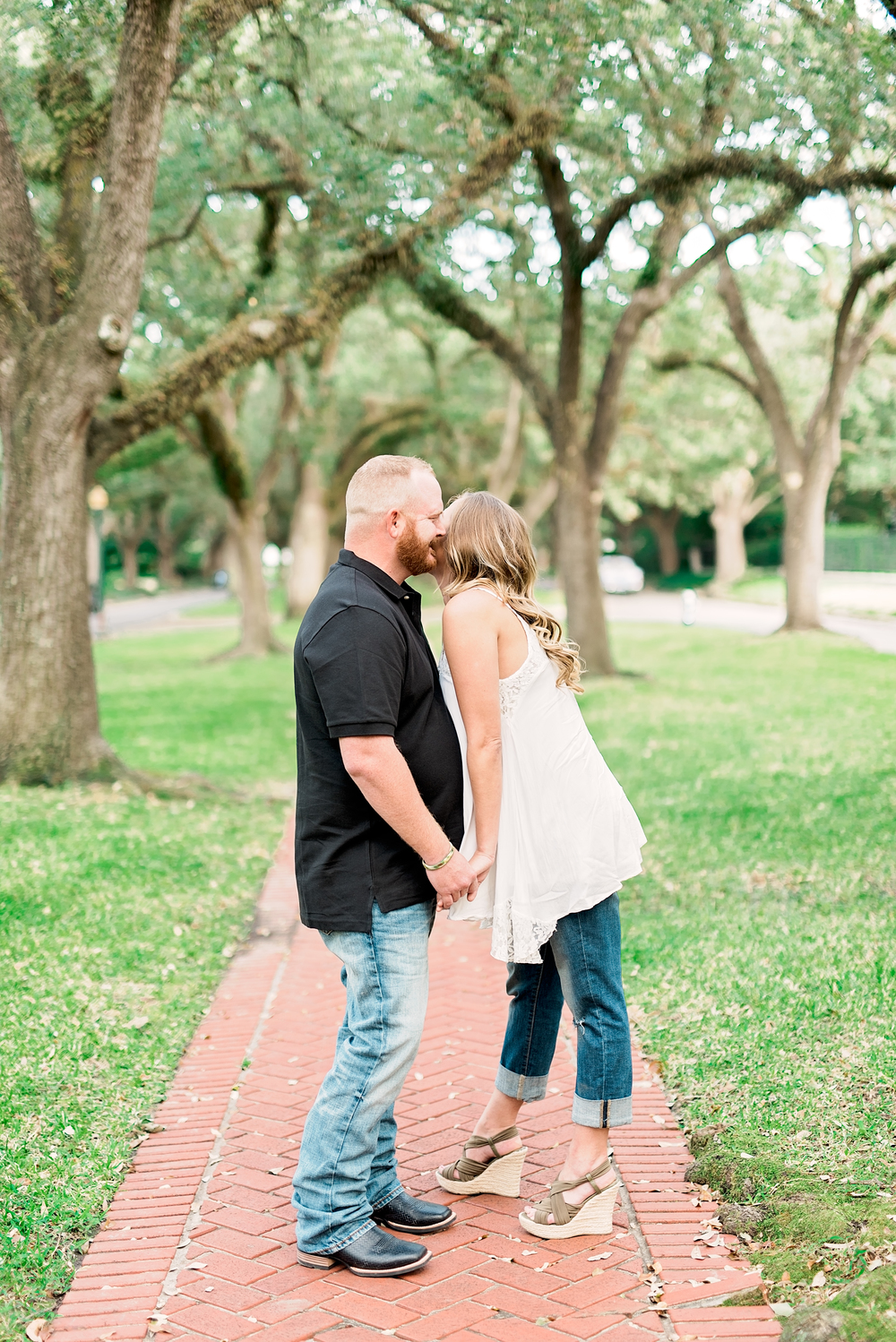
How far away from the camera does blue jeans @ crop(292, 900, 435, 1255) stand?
3070 mm

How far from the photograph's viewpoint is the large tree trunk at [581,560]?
16.5 m

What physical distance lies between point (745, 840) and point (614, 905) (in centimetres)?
465

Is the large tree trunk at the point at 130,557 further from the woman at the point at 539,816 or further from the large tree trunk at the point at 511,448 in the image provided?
the woman at the point at 539,816

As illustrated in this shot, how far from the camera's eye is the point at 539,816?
10.6 feet

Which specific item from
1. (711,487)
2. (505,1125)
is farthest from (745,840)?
(711,487)

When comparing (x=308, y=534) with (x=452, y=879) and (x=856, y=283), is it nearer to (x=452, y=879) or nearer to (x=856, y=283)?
(x=856, y=283)

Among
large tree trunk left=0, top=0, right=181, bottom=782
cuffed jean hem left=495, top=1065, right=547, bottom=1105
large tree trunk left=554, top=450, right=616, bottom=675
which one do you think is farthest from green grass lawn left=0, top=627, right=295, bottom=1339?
large tree trunk left=554, top=450, right=616, bottom=675

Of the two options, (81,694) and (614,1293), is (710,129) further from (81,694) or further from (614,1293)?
→ (614,1293)

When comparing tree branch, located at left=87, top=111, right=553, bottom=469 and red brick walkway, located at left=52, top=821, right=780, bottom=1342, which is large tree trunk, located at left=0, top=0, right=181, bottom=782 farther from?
red brick walkway, located at left=52, top=821, right=780, bottom=1342

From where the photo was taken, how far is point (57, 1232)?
3334mm

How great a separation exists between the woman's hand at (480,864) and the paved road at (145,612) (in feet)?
89.6

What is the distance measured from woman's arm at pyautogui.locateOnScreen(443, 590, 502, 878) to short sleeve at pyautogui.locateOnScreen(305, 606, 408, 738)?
208 millimetres

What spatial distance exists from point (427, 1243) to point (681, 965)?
97.3 inches

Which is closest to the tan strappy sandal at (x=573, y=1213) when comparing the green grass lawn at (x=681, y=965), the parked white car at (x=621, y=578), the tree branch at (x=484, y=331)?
the green grass lawn at (x=681, y=965)
